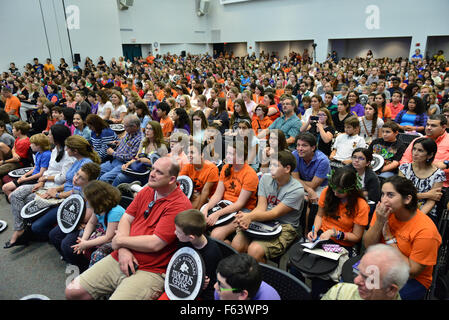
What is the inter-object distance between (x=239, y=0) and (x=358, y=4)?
932cm

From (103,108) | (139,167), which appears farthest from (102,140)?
(103,108)

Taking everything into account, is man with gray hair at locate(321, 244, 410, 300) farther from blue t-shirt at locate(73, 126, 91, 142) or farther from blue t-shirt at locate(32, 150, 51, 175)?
blue t-shirt at locate(73, 126, 91, 142)

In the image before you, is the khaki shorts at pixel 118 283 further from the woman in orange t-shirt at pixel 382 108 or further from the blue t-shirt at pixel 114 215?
the woman in orange t-shirt at pixel 382 108

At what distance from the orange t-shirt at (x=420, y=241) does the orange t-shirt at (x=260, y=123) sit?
10.9 ft

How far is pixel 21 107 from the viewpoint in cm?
788

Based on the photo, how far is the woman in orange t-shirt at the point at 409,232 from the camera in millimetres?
1865

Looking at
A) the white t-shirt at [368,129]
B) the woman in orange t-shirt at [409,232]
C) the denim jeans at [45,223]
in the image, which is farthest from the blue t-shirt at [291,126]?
the denim jeans at [45,223]

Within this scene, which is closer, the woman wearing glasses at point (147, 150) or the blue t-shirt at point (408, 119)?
the woman wearing glasses at point (147, 150)

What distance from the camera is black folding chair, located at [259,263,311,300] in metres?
1.62

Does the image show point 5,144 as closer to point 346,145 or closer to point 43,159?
point 43,159
